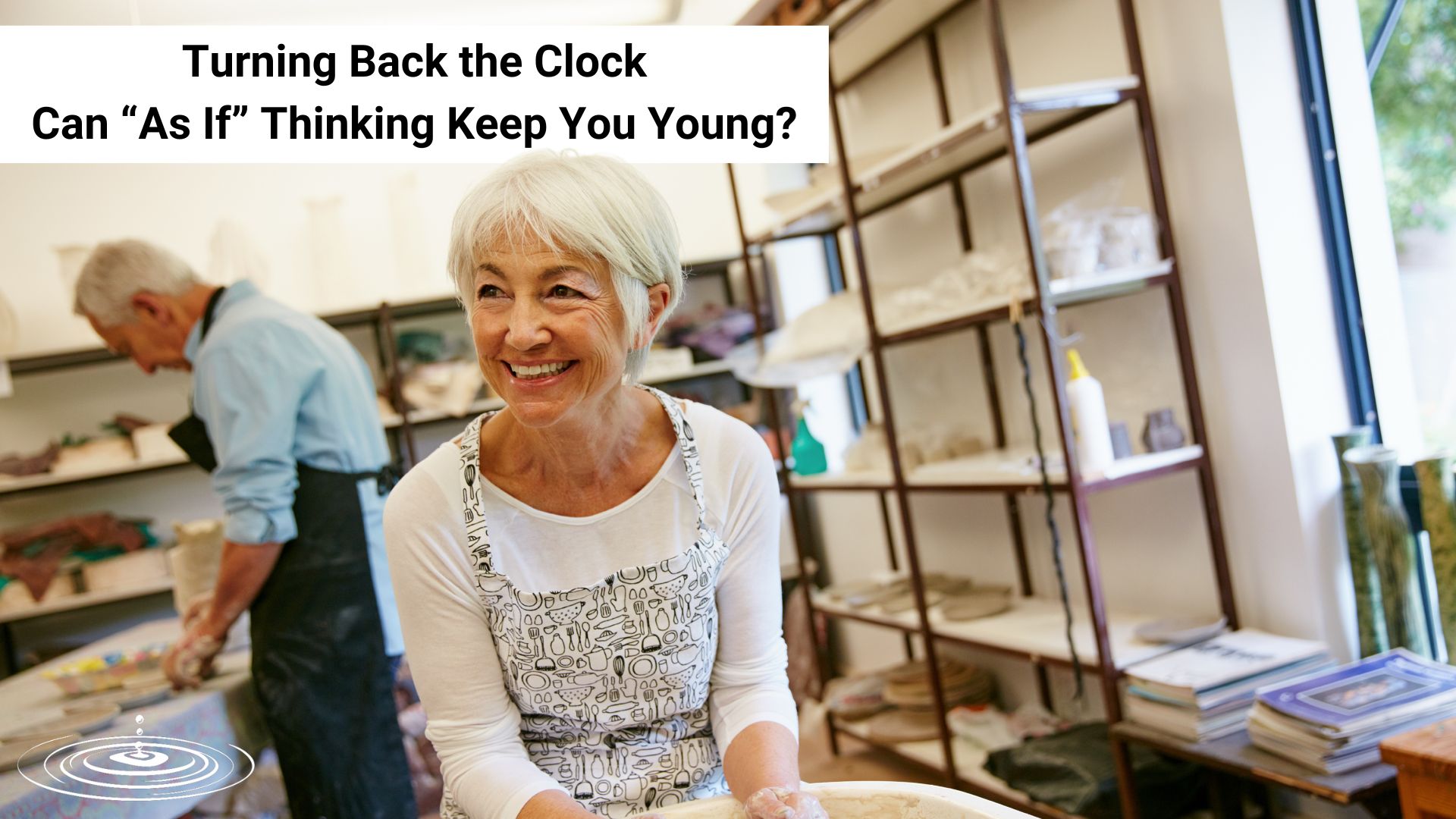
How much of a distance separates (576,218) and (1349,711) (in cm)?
154

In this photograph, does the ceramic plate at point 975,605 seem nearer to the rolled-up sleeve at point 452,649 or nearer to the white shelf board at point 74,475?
the rolled-up sleeve at point 452,649

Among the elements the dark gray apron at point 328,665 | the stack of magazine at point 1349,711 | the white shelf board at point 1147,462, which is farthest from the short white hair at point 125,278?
the stack of magazine at point 1349,711

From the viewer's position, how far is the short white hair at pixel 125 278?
233 centimetres

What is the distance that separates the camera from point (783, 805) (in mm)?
1111

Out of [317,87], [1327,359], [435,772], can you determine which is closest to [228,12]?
[317,87]

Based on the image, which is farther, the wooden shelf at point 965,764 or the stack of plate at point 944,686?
the stack of plate at point 944,686

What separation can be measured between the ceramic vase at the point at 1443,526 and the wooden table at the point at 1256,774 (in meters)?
0.39

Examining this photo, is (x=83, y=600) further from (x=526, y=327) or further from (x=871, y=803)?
(x=871, y=803)

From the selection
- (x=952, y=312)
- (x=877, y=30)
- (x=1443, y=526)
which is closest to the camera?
(x=1443, y=526)

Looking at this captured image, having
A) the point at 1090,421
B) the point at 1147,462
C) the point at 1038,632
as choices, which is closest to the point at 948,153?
the point at 1090,421

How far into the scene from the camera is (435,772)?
3.57 m

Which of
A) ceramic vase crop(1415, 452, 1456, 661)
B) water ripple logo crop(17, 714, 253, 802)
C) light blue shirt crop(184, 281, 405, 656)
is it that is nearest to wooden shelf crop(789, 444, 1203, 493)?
ceramic vase crop(1415, 452, 1456, 661)

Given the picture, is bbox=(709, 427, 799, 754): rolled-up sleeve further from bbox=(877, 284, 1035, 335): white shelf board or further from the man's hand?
the man's hand

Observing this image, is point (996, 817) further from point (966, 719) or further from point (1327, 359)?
point (966, 719)
